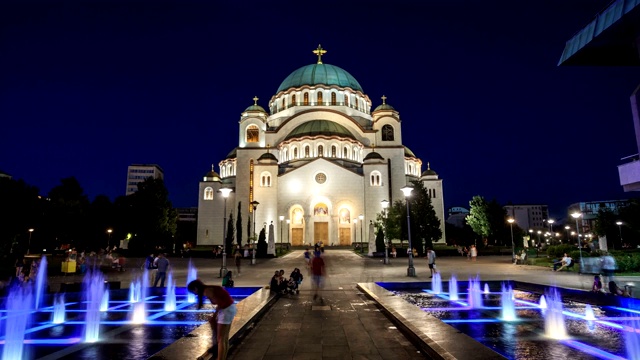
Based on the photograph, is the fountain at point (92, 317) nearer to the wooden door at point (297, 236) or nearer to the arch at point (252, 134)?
the wooden door at point (297, 236)

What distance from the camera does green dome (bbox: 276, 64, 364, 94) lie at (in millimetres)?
56531

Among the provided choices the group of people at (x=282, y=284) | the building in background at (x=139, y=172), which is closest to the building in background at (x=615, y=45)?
the group of people at (x=282, y=284)

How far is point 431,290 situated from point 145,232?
1290 inches

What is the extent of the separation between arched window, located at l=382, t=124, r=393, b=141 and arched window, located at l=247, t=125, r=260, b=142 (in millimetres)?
17486

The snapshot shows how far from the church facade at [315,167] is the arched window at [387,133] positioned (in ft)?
0.46

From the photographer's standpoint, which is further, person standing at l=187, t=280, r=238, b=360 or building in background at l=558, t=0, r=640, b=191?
building in background at l=558, t=0, r=640, b=191

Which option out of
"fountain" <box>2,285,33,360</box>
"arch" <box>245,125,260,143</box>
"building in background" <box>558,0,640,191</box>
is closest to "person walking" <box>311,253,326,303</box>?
"fountain" <box>2,285,33,360</box>

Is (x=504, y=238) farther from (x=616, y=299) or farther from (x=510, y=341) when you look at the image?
(x=510, y=341)

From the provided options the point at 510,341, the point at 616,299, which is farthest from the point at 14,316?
the point at 616,299

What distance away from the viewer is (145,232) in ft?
126

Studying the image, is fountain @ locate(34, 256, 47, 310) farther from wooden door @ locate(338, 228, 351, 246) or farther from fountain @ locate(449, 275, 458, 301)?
wooden door @ locate(338, 228, 351, 246)

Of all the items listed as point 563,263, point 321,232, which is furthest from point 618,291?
point 321,232

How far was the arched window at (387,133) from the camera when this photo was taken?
176ft

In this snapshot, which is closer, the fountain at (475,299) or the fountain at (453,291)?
the fountain at (475,299)
